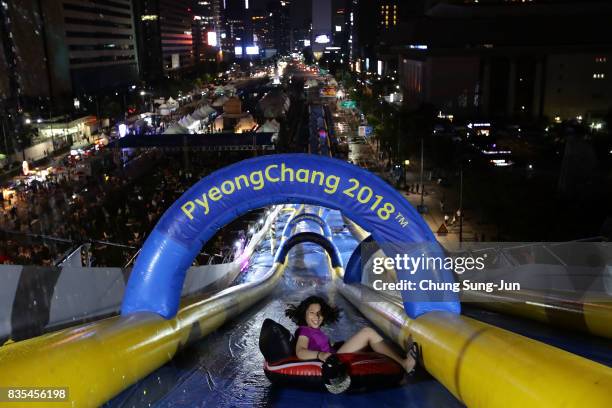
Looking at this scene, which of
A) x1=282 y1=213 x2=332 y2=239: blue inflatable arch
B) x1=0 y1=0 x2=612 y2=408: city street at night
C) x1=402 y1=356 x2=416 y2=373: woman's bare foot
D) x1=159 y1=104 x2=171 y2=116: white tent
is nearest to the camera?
x1=0 y1=0 x2=612 y2=408: city street at night

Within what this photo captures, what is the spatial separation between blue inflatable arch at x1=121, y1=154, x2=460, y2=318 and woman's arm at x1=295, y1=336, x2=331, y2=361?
4.96 ft

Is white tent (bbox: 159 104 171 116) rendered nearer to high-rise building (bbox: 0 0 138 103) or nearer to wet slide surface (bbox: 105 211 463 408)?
high-rise building (bbox: 0 0 138 103)

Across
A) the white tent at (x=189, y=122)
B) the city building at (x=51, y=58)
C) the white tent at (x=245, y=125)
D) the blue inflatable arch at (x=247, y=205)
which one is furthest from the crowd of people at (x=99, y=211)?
the white tent at (x=245, y=125)

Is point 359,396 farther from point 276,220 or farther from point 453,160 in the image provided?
point 453,160

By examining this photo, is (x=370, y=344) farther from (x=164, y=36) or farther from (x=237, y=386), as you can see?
(x=164, y=36)

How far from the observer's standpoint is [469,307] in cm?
886

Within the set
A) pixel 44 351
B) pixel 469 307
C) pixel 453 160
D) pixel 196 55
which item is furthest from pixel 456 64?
pixel 196 55

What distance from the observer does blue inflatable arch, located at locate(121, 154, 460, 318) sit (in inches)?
252

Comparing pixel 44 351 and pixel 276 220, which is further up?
pixel 44 351

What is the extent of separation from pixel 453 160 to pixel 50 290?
36.5 m

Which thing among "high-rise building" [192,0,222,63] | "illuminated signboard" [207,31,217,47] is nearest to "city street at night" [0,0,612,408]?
"high-rise building" [192,0,222,63]

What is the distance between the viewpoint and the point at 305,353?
5.39 meters

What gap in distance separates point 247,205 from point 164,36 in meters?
135

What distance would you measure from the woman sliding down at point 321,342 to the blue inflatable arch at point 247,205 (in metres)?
1.13
